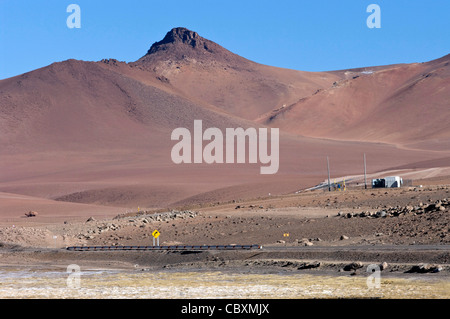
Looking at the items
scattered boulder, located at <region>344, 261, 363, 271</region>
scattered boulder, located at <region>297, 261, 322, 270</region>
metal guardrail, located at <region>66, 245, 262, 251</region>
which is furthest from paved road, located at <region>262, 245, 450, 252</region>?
scattered boulder, located at <region>344, 261, 363, 271</region>

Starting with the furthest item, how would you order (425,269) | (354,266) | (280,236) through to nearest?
(280,236)
(354,266)
(425,269)

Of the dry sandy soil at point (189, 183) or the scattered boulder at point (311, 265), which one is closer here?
the scattered boulder at point (311, 265)

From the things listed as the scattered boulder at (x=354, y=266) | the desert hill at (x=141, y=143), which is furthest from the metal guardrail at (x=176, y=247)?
the desert hill at (x=141, y=143)

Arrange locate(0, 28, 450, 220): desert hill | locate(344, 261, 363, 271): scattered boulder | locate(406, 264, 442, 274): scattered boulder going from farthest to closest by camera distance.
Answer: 1. locate(0, 28, 450, 220): desert hill
2. locate(344, 261, 363, 271): scattered boulder
3. locate(406, 264, 442, 274): scattered boulder

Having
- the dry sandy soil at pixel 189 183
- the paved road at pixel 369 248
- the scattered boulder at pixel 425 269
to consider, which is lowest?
the scattered boulder at pixel 425 269

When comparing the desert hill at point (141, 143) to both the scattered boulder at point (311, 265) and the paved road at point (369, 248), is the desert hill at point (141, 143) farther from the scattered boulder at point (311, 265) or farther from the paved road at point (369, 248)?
the scattered boulder at point (311, 265)

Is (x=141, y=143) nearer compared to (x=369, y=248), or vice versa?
(x=369, y=248)

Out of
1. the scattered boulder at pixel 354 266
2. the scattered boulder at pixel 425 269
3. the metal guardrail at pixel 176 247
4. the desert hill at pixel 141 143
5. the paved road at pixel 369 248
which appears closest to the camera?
the scattered boulder at pixel 425 269

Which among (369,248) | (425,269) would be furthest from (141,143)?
(425,269)

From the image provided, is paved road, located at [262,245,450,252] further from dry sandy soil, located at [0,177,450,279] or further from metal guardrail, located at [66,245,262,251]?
metal guardrail, located at [66,245,262,251]

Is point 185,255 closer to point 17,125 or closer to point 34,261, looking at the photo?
point 34,261

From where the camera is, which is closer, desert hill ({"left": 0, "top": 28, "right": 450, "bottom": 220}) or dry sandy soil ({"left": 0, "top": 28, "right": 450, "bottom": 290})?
dry sandy soil ({"left": 0, "top": 28, "right": 450, "bottom": 290})

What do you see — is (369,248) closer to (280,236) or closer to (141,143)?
(280,236)

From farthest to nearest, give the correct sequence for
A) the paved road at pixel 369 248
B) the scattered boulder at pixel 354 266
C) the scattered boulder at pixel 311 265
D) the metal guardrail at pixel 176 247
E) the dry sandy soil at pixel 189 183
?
the dry sandy soil at pixel 189 183, the metal guardrail at pixel 176 247, the paved road at pixel 369 248, the scattered boulder at pixel 311 265, the scattered boulder at pixel 354 266
